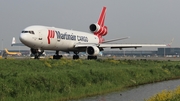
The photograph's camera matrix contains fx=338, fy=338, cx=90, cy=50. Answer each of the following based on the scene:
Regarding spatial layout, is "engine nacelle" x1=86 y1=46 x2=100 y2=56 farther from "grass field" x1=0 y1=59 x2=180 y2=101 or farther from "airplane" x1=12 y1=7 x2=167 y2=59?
"grass field" x1=0 y1=59 x2=180 y2=101

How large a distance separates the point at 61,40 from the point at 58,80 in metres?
21.3

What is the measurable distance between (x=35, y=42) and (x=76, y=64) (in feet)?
26.5

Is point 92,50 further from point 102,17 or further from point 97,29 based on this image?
point 102,17

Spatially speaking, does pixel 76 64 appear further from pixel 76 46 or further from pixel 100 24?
pixel 100 24

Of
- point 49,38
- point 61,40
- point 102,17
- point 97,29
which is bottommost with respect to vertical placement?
point 61,40

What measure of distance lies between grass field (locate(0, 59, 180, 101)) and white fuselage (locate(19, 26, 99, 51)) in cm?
710

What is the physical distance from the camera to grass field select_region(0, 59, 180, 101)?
67.8 ft

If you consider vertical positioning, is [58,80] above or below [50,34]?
below

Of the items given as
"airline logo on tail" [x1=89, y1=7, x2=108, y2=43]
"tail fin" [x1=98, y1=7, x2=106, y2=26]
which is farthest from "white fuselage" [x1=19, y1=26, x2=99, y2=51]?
"tail fin" [x1=98, y1=7, x2=106, y2=26]

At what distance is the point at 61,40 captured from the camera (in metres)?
45.2

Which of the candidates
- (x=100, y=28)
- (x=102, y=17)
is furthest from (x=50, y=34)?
(x=102, y=17)

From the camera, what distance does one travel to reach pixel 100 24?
6450 centimetres

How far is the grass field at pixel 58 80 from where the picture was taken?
20656 millimetres

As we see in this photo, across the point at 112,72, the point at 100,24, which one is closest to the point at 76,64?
the point at 112,72
